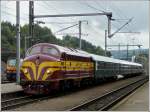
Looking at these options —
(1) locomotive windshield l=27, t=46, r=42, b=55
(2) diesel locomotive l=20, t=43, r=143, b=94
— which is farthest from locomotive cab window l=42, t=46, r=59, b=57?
(1) locomotive windshield l=27, t=46, r=42, b=55

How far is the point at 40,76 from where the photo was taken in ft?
67.4

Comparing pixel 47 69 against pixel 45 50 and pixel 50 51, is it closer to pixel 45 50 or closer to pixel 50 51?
pixel 50 51

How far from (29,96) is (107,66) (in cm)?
1910

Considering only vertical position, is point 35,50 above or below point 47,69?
above

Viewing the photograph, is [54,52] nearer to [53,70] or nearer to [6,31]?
[53,70]

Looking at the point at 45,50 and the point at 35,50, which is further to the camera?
the point at 35,50

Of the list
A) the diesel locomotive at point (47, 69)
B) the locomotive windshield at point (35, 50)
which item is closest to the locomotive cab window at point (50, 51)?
the diesel locomotive at point (47, 69)

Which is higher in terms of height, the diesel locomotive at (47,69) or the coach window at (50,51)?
the coach window at (50,51)

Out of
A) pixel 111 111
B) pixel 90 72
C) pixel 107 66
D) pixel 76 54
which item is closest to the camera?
pixel 111 111

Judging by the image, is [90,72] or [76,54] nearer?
[76,54]

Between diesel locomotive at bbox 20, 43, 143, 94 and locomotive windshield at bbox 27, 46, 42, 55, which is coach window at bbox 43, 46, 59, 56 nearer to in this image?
diesel locomotive at bbox 20, 43, 143, 94

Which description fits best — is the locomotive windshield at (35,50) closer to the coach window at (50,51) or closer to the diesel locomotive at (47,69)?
the diesel locomotive at (47,69)

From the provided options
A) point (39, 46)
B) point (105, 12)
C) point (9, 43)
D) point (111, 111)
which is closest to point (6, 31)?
point (9, 43)

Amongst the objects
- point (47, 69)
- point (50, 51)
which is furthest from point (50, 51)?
point (47, 69)
